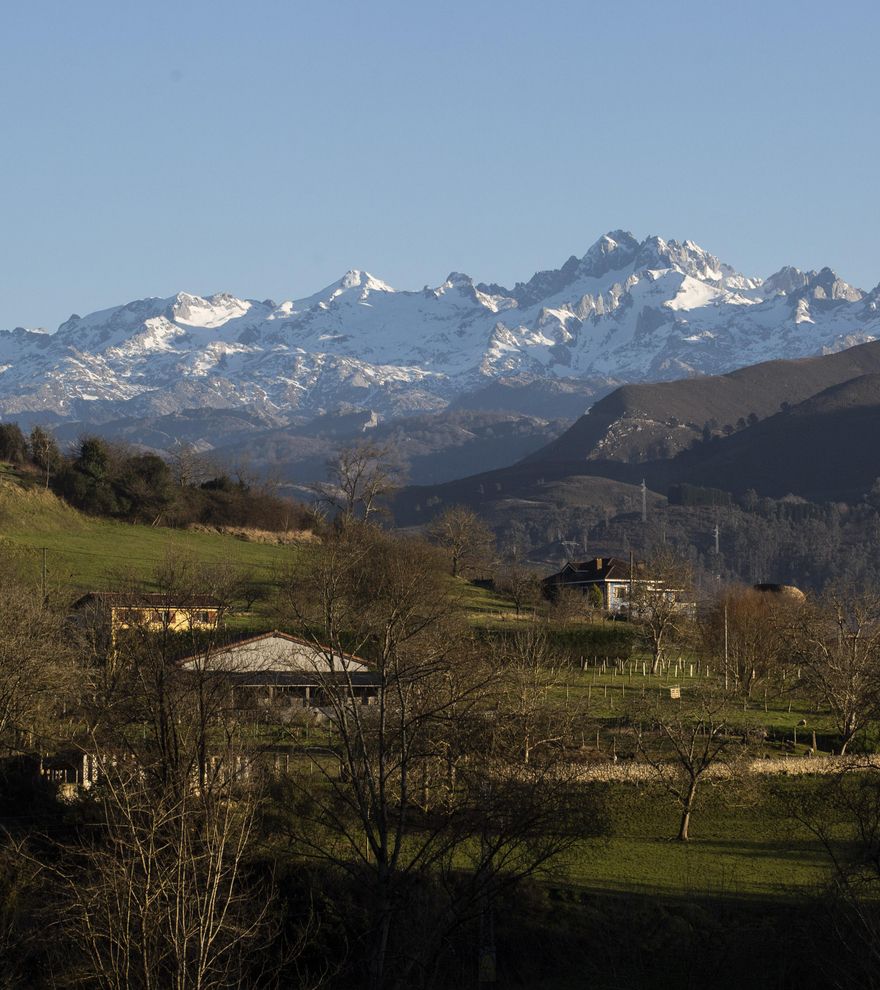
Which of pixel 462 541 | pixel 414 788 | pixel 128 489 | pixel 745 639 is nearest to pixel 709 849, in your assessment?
pixel 414 788

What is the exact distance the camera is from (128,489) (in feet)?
341

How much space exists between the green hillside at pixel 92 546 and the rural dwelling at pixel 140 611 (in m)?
7.71

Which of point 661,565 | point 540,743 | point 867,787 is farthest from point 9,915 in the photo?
point 661,565

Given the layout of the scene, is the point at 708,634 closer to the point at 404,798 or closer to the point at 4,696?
the point at 4,696

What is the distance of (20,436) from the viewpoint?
108 metres

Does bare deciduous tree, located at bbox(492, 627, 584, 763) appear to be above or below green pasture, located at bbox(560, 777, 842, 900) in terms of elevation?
above

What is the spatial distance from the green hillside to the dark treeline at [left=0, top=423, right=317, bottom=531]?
5.75 ft

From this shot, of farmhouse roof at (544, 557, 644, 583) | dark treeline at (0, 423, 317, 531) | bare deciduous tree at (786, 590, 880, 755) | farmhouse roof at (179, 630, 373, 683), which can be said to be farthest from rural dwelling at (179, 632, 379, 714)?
farmhouse roof at (544, 557, 644, 583)

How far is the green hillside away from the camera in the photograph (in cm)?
8406

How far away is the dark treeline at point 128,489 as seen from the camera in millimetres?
102062

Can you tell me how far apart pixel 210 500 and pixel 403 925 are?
79306 mm

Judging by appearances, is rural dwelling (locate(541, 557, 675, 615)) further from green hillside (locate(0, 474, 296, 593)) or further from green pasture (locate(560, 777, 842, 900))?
green pasture (locate(560, 777, 842, 900))

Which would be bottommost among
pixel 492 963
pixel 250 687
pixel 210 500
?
pixel 492 963

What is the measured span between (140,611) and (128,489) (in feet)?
157
